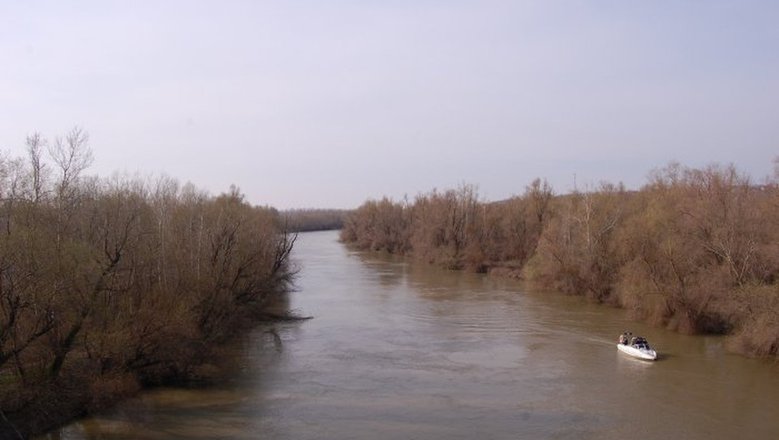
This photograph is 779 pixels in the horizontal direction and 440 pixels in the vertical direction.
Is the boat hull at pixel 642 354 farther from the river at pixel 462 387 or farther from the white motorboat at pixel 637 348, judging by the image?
the river at pixel 462 387

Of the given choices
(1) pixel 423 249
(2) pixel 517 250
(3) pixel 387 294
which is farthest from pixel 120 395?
(1) pixel 423 249

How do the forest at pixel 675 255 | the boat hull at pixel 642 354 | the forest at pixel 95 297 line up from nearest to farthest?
the forest at pixel 95 297
the boat hull at pixel 642 354
the forest at pixel 675 255

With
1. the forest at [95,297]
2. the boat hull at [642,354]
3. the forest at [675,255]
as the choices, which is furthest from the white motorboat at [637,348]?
the forest at [95,297]

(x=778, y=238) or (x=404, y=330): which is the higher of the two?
(x=778, y=238)

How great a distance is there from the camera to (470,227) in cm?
5853

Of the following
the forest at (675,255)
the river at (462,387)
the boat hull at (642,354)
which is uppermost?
the forest at (675,255)

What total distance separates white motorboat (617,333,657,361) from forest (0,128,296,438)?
14.0 metres

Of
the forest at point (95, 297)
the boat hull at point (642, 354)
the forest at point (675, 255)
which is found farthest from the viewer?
the forest at point (675, 255)

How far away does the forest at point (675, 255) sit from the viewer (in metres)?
25.1

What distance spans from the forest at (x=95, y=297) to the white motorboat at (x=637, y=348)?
14017 mm

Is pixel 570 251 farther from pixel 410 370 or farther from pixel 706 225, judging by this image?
pixel 410 370

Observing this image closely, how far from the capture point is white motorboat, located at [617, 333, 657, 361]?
2241 centimetres

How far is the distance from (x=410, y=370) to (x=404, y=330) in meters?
6.72

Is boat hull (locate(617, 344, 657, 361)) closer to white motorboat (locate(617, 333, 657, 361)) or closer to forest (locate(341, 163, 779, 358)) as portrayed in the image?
white motorboat (locate(617, 333, 657, 361))
